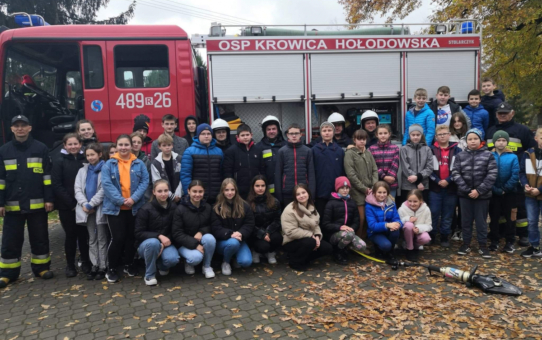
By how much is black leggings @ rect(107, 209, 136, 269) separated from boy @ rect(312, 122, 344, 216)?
2.48m

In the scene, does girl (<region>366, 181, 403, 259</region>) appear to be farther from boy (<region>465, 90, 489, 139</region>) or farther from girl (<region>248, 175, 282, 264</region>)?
boy (<region>465, 90, 489, 139</region>)

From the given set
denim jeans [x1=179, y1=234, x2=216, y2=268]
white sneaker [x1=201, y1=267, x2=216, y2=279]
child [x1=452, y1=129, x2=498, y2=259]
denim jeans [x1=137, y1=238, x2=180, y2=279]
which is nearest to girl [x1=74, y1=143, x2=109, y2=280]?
denim jeans [x1=137, y1=238, x2=180, y2=279]

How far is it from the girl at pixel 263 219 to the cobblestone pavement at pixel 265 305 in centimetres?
26

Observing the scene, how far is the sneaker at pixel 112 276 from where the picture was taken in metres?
A: 4.64

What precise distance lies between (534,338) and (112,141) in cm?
561

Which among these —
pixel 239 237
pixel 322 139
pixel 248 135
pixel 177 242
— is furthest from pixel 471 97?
pixel 177 242

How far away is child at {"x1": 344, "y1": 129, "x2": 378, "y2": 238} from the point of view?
5.39m

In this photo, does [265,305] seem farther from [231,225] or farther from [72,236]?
[72,236]

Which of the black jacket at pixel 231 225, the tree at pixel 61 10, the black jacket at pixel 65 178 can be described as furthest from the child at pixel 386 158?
the tree at pixel 61 10

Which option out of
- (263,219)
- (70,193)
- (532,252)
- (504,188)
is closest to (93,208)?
(70,193)

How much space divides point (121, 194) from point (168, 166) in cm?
76

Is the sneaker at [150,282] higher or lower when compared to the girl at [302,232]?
lower

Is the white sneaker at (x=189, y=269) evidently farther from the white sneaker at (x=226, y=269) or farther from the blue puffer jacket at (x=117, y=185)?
the blue puffer jacket at (x=117, y=185)

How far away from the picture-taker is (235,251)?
4.82 meters
